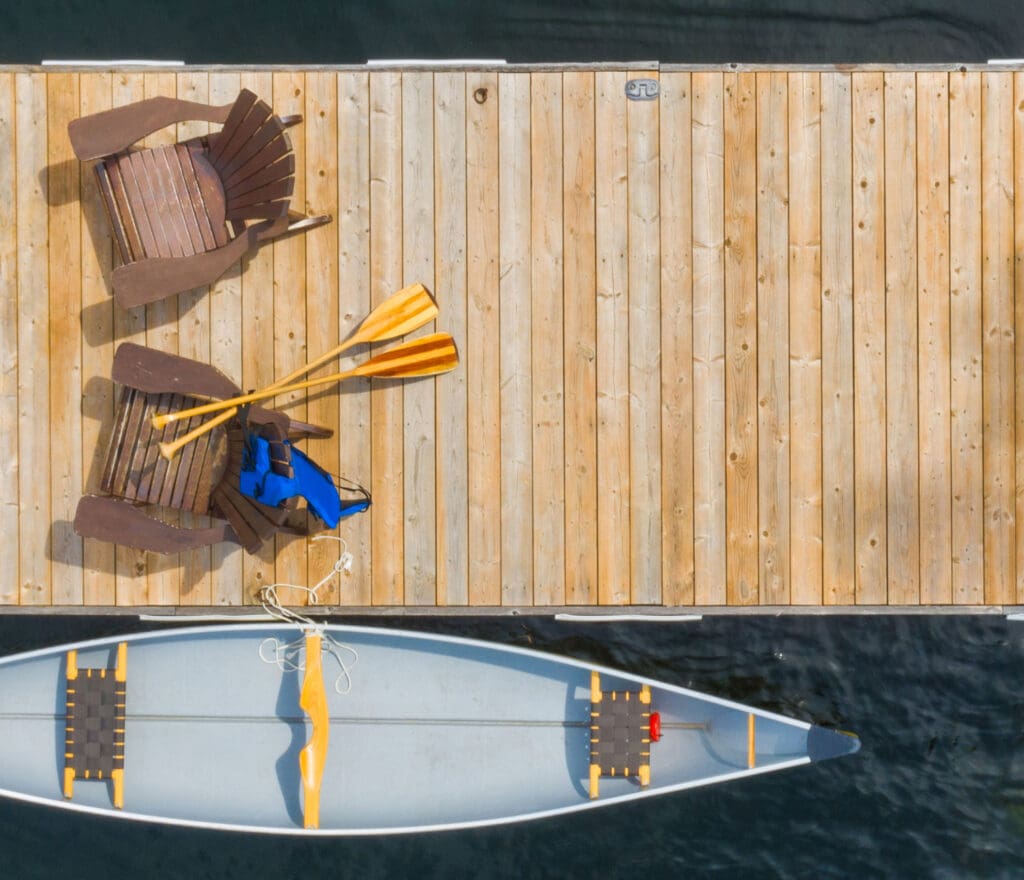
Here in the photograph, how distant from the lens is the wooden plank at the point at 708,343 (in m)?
5.55

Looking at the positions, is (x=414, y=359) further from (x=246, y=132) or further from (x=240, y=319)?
(x=246, y=132)

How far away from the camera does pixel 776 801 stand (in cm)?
718

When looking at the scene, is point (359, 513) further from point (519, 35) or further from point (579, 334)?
point (519, 35)

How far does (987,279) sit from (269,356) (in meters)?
4.67

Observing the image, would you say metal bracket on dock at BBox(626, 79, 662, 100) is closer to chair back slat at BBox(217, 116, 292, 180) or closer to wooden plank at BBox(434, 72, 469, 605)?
wooden plank at BBox(434, 72, 469, 605)

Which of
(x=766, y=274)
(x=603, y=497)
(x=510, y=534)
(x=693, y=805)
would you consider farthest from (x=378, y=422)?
(x=693, y=805)

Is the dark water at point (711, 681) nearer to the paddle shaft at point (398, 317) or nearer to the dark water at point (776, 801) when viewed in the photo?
the dark water at point (776, 801)

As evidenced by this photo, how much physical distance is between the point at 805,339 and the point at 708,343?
63 centimetres

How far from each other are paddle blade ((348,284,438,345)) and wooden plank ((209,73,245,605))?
0.66 m

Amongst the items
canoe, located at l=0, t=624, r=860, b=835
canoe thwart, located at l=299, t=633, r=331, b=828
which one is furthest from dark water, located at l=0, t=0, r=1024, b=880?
canoe thwart, located at l=299, t=633, r=331, b=828

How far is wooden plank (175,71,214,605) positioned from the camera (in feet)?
18.2

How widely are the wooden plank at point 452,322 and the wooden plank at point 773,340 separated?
1917 mm

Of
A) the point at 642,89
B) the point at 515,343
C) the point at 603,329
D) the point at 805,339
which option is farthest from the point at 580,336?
the point at 642,89

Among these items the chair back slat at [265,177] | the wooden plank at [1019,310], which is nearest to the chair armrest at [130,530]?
the chair back slat at [265,177]
